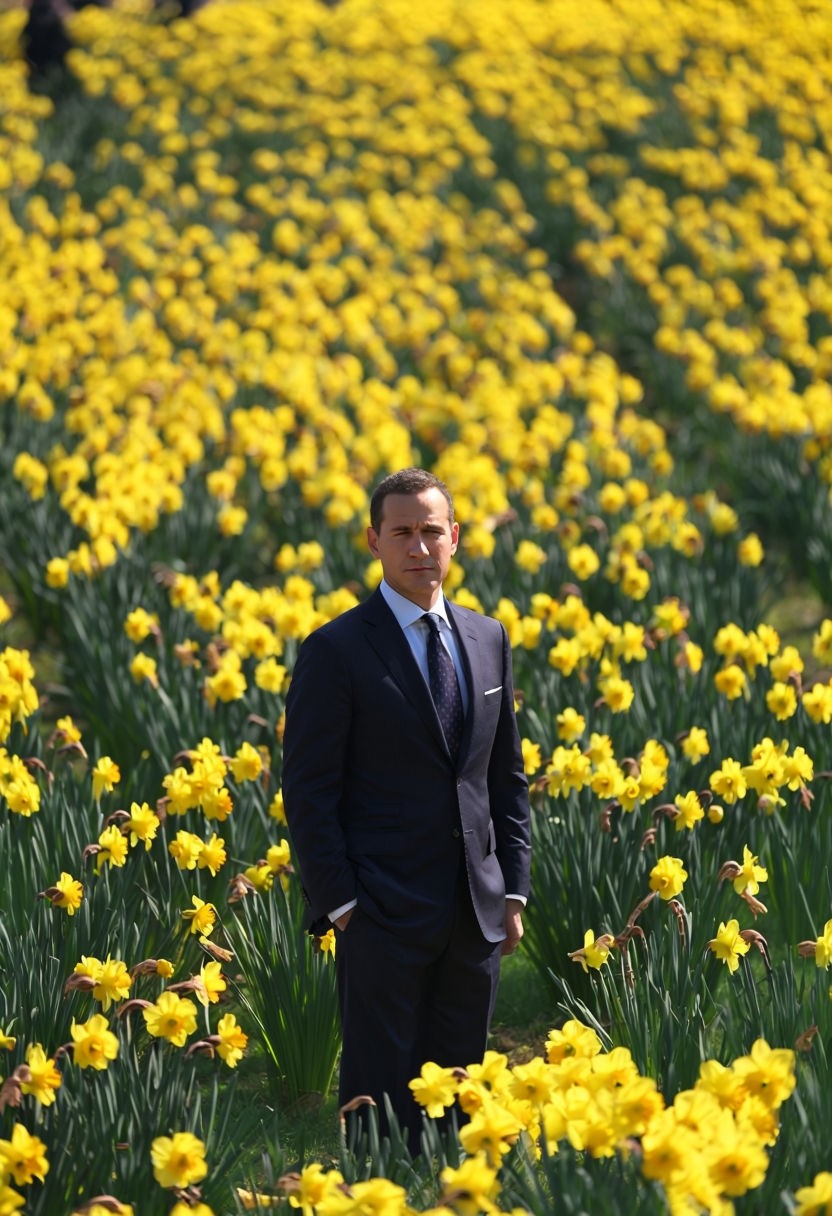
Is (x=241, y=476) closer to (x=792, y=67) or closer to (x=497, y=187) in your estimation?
(x=497, y=187)

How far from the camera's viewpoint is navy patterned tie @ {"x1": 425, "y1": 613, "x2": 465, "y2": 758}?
3039mm

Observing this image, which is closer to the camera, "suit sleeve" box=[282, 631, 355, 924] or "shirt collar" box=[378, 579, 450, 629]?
"suit sleeve" box=[282, 631, 355, 924]

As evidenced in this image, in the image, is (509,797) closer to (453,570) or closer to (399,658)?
(399,658)

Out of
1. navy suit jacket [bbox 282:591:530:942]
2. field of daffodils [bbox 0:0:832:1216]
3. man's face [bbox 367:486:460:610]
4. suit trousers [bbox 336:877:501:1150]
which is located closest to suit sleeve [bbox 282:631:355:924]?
navy suit jacket [bbox 282:591:530:942]

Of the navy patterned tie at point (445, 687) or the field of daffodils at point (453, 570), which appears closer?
the field of daffodils at point (453, 570)

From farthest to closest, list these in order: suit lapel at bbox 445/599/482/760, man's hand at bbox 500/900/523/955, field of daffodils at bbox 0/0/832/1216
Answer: man's hand at bbox 500/900/523/955 → suit lapel at bbox 445/599/482/760 → field of daffodils at bbox 0/0/832/1216

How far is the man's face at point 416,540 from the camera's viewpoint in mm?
2973

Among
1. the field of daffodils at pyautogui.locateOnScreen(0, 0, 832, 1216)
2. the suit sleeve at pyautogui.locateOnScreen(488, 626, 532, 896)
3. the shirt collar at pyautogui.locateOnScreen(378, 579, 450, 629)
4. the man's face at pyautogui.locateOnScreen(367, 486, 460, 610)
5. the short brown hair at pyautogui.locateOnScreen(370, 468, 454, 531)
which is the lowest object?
the field of daffodils at pyautogui.locateOnScreen(0, 0, 832, 1216)

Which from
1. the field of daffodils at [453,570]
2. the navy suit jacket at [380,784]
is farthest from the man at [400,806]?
the field of daffodils at [453,570]

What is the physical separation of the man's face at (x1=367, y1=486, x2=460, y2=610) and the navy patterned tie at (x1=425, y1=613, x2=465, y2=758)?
3.6 inches

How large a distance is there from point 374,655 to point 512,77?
1214 centimetres

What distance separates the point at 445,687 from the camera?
10.0 ft

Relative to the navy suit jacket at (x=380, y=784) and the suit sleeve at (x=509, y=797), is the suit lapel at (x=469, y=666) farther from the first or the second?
the suit sleeve at (x=509, y=797)

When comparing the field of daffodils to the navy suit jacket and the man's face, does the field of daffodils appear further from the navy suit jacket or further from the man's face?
the man's face
